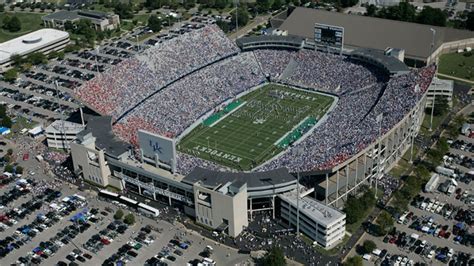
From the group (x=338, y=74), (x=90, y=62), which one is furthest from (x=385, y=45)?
(x=90, y=62)

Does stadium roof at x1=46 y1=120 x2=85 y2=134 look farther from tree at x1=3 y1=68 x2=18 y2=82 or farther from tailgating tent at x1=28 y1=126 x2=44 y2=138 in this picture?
tree at x1=3 y1=68 x2=18 y2=82

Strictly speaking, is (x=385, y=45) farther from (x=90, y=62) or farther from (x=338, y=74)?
(x=90, y=62)

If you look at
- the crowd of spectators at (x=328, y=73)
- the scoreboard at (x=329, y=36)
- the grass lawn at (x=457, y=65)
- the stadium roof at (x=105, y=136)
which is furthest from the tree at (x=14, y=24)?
the grass lawn at (x=457, y=65)

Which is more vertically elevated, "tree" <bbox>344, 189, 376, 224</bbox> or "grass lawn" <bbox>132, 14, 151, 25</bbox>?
"grass lawn" <bbox>132, 14, 151, 25</bbox>

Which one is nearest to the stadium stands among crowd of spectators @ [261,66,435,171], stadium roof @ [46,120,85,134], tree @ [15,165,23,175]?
crowd of spectators @ [261,66,435,171]

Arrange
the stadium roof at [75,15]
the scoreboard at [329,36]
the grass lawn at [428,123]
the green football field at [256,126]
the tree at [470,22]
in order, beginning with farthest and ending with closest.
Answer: the stadium roof at [75,15], the tree at [470,22], the scoreboard at [329,36], the grass lawn at [428,123], the green football field at [256,126]

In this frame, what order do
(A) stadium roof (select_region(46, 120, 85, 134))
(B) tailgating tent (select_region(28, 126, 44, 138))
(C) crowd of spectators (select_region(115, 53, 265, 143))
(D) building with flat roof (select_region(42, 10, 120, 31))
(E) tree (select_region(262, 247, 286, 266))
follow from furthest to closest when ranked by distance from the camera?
1. (D) building with flat roof (select_region(42, 10, 120, 31))
2. (B) tailgating tent (select_region(28, 126, 44, 138))
3. (C) crowd of spectators (select_region(115, 53, 265, 143))
4. (A) stadium roof (select_region(46, 120, 85, 134))
5. (E) tree (select_region(262, 247, 286, 266))

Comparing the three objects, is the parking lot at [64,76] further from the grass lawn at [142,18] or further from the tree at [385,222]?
the tree at [385,222]
